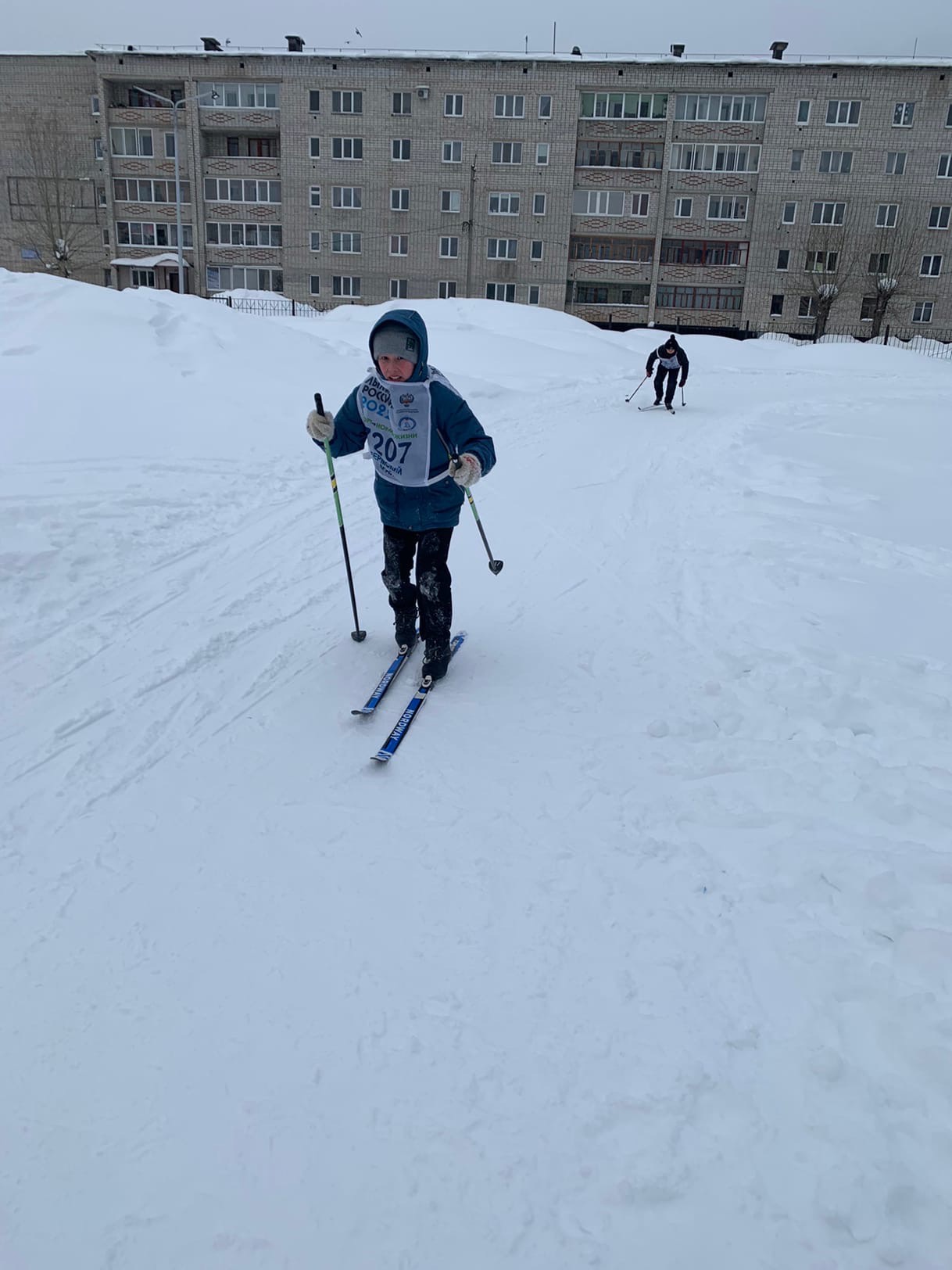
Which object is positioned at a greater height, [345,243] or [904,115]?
[904,115]

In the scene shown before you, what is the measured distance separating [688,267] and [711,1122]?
2017 inches

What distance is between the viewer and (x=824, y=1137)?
214 cm

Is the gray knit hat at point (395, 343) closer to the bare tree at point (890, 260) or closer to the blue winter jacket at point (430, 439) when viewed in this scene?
the blue winter jacket at point (430, 439)

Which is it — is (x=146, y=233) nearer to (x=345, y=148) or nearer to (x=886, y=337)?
(x=345, y=148)

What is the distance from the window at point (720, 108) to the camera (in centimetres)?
4459

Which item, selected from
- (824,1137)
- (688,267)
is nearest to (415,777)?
(824,1137)

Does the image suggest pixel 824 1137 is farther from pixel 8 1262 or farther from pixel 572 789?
pixel 8 1262

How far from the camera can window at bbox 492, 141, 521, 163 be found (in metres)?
45.9

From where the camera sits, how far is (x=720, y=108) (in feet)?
147

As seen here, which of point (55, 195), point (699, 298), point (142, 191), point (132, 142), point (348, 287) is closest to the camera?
point (699, 298)

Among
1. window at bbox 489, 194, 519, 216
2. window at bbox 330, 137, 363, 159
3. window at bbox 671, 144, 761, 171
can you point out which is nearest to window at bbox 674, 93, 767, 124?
window at bbox 671, 144, 761, 171

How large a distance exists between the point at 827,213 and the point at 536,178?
1648 cm

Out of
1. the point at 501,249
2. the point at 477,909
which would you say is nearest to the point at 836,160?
the point at 501,249

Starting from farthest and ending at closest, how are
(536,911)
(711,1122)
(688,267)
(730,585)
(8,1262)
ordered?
(688,267) → (730,585) → (536,911) → (711,1122) → (8,1262)
